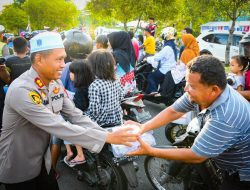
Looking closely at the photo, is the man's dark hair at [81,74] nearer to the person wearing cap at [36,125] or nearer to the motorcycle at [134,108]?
the motorcycle at [134,108]

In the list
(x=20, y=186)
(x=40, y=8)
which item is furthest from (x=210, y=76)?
(x=40, y=8)

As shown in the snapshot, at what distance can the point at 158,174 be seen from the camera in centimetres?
339

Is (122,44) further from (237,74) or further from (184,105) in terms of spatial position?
(184,105)

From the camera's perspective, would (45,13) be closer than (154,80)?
No

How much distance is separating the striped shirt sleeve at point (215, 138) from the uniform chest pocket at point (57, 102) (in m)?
1.21

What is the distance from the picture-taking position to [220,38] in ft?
45.2

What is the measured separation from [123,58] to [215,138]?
2.91m

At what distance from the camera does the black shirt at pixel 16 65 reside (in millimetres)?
4586

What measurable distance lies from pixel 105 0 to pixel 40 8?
32.8 metres

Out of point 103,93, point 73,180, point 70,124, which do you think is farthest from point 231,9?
point 70,124

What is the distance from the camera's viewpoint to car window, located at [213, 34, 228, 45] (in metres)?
13.7

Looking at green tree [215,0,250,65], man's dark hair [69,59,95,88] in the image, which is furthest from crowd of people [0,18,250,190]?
green tree [215,0,250,65]

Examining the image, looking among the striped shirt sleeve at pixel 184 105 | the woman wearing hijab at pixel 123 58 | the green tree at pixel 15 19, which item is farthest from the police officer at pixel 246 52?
the green tree at pixel 15 19

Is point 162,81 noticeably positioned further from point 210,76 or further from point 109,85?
point 210,76
